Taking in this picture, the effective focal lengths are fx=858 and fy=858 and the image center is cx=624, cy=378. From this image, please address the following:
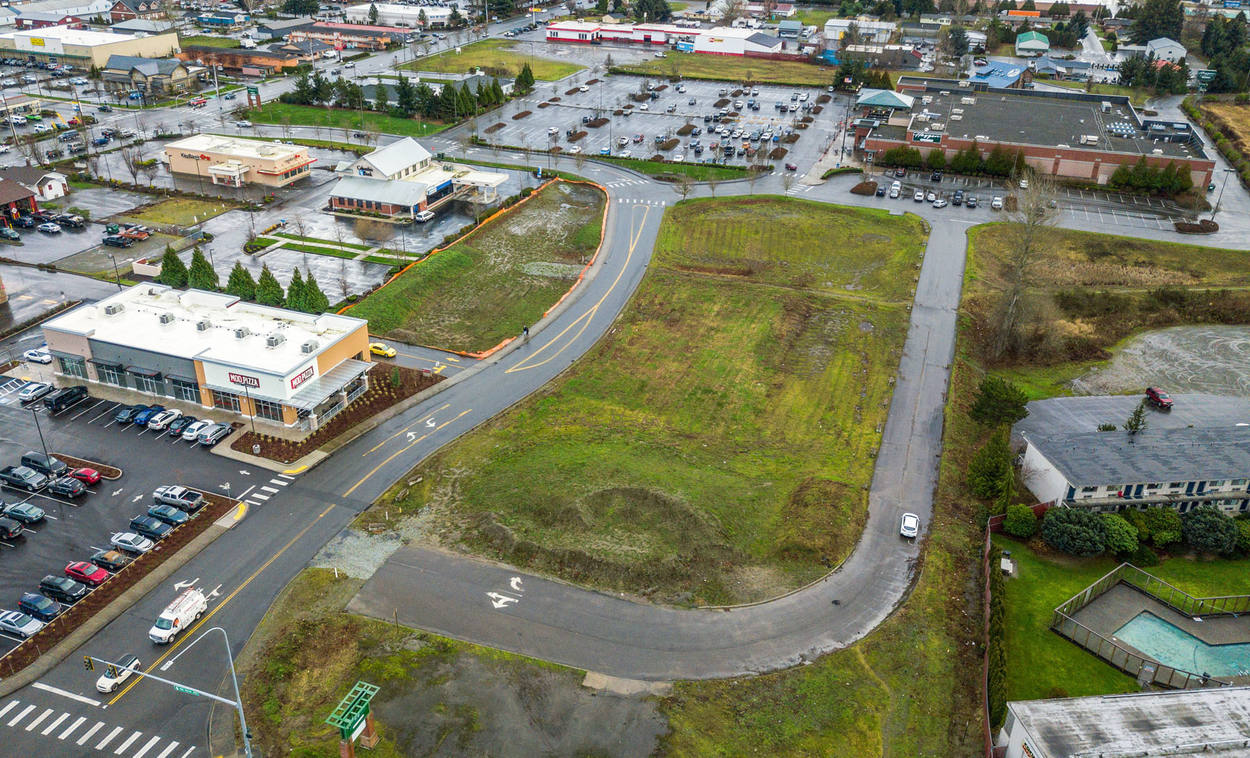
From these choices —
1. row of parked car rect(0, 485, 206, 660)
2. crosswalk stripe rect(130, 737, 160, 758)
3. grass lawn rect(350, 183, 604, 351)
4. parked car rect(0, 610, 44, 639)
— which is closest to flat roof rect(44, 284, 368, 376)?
grass lawn rect(350, 183, 604, 351)

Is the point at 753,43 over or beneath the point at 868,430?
over

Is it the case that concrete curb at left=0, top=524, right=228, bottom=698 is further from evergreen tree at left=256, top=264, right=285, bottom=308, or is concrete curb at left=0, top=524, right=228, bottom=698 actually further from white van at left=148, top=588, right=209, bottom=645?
evergreen tree at left=256, top=264, right=285, bottom=308

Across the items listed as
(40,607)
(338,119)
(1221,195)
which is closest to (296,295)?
(40,607)

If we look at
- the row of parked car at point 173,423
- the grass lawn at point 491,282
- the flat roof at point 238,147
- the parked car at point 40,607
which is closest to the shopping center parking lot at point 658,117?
the grass lawn at point 491,282

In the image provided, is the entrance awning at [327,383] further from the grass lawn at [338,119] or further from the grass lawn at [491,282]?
the grass lawn at [338,119]

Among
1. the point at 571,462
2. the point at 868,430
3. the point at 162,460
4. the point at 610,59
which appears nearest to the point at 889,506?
the point at 868,430

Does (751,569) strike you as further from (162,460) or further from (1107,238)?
(1107,238)

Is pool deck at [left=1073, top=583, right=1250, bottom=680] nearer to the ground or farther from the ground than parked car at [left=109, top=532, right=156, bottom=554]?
nearer to the ground
